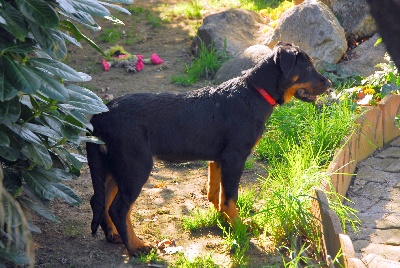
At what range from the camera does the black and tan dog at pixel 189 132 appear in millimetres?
5055

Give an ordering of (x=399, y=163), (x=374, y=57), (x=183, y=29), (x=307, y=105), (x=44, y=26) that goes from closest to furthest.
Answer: (x=44, y=26)
(x=399, y=163)
(x=307, y=105)
(x=374, y=57)
(x=183, y=29)

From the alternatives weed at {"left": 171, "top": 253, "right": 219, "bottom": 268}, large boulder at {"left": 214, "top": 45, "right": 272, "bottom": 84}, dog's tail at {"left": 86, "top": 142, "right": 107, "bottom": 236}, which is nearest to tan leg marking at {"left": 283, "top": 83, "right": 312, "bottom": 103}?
weed at {"left": 171, "top": 253, "right": 219, "bottom": 268}

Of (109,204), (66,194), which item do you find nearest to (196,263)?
(109,204)

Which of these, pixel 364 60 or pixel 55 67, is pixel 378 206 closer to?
pixel 55 67

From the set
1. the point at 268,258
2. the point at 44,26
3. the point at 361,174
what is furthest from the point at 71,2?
the point at 361,174

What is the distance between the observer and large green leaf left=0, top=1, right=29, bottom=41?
3.68m

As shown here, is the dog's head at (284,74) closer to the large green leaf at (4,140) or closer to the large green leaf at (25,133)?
the large green leaf at (25,133)

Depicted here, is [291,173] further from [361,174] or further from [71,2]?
[71,2]

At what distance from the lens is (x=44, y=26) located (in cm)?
374

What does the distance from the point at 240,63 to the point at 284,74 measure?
125 inches

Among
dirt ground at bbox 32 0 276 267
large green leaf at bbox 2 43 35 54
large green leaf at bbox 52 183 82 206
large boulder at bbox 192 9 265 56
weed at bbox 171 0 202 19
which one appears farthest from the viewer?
weed at bbox 171 0 202 19

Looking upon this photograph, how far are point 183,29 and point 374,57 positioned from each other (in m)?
3.86

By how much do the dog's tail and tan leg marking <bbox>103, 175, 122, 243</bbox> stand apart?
185mm

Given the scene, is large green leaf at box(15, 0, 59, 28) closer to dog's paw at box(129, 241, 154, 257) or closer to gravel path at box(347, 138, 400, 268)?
dog's paw at box(129, 241, 154, 257)
